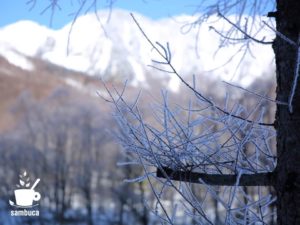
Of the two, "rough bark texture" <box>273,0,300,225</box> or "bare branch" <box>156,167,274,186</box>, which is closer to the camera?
"rough bark texture" <box>273,0,300,225</box>

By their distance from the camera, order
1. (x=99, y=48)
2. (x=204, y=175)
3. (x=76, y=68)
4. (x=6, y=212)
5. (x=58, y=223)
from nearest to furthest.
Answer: (x=204, y=175) < (x=6, y=212) < (x=58, y=223) < (x=76, y=68) < (x=99, y=48)

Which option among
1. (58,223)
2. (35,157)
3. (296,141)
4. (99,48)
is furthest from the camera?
(99,48)

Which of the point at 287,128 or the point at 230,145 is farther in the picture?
the point at 230,145

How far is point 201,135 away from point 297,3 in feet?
1.76

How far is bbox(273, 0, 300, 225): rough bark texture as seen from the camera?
1.29m

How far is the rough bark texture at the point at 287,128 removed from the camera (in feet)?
4.25

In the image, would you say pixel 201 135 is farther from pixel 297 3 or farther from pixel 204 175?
pixel 297 3

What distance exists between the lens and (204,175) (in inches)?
57.8

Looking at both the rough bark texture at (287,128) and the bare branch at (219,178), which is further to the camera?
the bare branch at (219,178)

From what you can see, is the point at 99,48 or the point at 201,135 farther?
the point at 99,48

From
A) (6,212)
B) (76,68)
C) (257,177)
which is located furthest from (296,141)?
(76,68)

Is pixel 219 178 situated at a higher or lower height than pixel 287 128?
lower

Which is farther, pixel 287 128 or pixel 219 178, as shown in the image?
pixel 219 178

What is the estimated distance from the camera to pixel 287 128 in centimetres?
134
